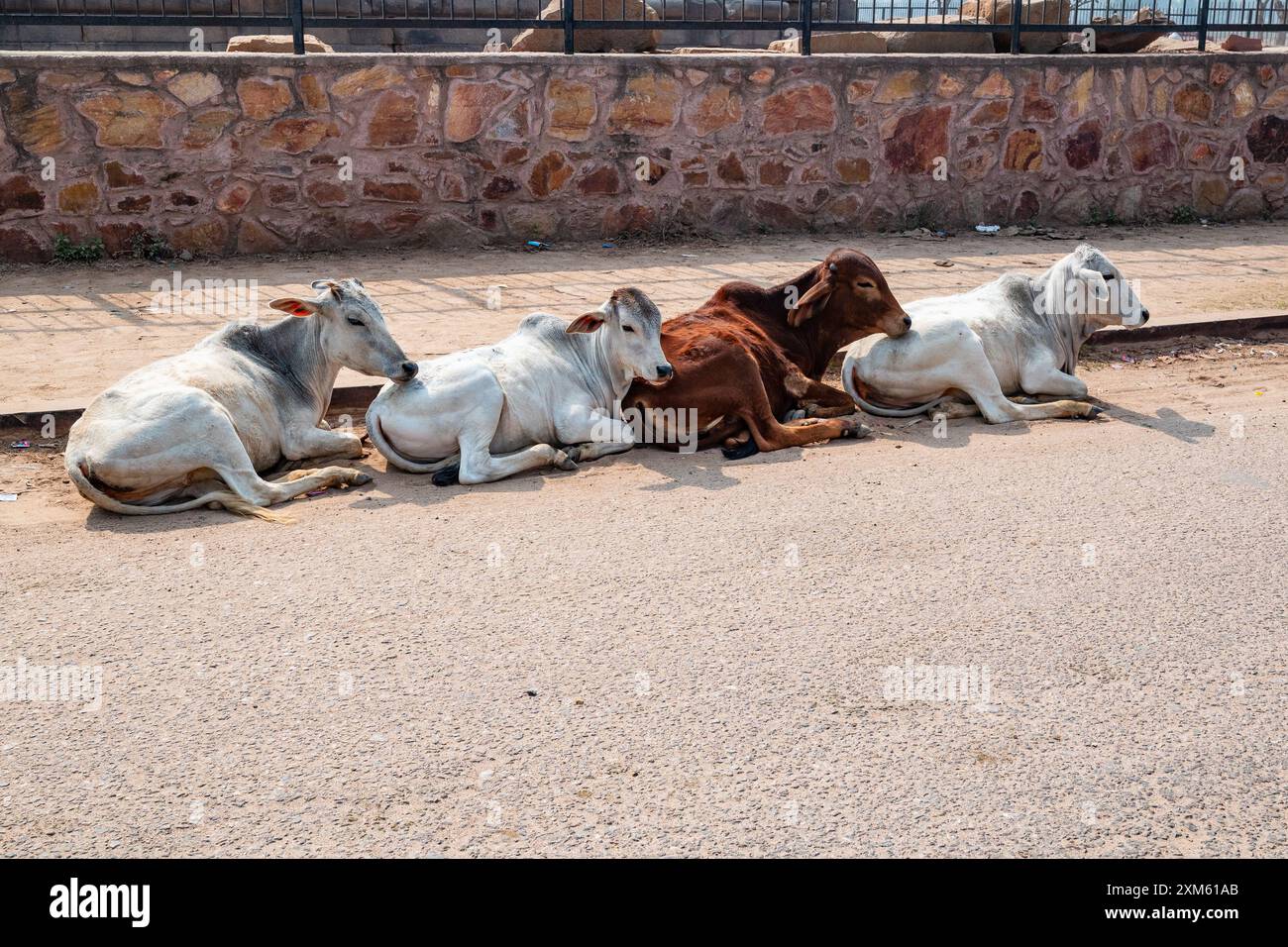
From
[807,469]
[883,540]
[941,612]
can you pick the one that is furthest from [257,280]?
[941,612]

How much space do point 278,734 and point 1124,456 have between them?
4.66 metres

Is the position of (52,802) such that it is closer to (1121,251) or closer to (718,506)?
(718,506)

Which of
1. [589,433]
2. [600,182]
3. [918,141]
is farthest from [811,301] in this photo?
[918,141]

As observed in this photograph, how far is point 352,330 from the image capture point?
22.8ft

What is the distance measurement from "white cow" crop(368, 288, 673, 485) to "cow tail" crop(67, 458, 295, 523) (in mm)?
865

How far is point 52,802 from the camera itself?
3.79 metres

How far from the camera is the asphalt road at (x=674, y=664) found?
146 inches

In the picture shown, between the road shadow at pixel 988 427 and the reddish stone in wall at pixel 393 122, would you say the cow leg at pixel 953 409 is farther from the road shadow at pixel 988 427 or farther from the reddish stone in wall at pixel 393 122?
the reddish stone in wall at pixel 393 122

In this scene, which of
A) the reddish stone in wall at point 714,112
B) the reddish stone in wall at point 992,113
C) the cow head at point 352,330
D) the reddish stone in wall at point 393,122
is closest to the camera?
the cow head at point 352,330

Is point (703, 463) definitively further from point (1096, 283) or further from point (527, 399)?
point (1096, 283)

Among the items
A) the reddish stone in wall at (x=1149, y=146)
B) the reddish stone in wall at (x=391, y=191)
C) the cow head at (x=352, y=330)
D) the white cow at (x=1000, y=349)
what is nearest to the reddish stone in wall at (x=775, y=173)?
the reddish stone in wall at (x=391, y=191)

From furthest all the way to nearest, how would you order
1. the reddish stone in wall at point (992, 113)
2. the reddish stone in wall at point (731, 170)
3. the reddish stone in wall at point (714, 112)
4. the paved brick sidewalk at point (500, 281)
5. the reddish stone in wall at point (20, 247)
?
the reddish stone in wall at point (992, 113)
the reddish stone in wall at point (731, 170)
the reddish stone in wall at point (714, 112)
the reddish stone in wall at point (20, 247)
the paved brick sidewalk at point (500, 281)

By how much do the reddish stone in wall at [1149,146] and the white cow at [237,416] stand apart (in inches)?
371

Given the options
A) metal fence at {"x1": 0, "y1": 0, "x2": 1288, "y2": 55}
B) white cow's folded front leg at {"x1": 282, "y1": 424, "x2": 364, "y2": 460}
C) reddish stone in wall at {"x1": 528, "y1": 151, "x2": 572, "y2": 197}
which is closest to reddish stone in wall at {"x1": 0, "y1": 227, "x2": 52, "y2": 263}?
metal fence at {"x1": 0, "y1": 0, "x2": 1288, "y2": 55}
